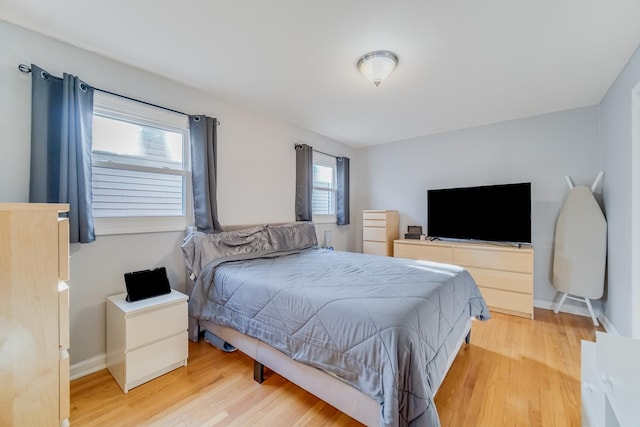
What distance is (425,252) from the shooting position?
366 cm

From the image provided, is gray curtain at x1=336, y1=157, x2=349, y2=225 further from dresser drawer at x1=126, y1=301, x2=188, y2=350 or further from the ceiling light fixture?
dresser drawer at x1=126, y1=301, x2=188, y2=350

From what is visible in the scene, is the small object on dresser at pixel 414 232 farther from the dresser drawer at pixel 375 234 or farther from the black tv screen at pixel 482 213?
the dresser drawer at pixel 375 234

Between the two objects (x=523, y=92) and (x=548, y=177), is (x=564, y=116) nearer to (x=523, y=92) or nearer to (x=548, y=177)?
(x=548, y=177)

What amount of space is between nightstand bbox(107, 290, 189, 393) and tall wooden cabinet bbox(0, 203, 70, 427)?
0.39m

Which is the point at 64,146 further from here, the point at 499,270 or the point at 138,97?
the point at 499,270

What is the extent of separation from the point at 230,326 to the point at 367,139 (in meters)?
3.58

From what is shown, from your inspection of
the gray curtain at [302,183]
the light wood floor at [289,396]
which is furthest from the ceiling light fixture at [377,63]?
the light wood floor at [289,396]

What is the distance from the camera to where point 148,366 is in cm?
181

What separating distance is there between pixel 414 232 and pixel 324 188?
1639mm

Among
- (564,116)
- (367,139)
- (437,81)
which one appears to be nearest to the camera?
(437,81)

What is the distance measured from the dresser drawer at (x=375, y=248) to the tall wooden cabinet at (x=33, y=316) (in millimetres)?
3674

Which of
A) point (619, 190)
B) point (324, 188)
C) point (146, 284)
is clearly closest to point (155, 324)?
point (146, 284)

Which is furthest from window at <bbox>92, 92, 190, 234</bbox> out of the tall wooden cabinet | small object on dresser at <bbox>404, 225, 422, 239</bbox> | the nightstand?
small object on dresser at <bbox>404, 225, 422, 239</bbox>

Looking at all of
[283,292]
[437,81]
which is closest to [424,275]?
[283,292]
